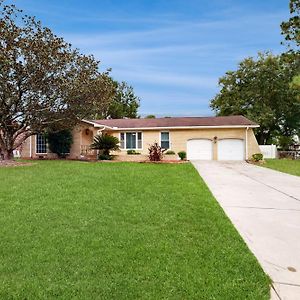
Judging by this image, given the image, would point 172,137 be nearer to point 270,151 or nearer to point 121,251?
point 270,151

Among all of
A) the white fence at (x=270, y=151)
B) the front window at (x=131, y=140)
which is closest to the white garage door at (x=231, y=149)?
the white fence at (x=270, y=151)

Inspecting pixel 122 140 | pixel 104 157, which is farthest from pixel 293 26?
pixel 122 140

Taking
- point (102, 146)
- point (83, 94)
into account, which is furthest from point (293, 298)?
point (102, 146)

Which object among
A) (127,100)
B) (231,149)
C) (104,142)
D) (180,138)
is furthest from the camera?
(127,100)

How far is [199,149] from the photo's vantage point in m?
25.1

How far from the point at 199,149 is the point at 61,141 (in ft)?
37.0

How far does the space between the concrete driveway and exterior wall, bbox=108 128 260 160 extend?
13.9 metres

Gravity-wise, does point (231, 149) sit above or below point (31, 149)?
below

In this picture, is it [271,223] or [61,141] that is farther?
[61,141]

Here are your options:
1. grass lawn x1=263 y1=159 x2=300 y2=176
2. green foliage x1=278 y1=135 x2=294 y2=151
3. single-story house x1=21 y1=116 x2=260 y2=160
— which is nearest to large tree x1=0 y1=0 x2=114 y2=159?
single-story house x1=21 y1=116 x2=260 y2=160

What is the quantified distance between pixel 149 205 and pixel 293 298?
413cm

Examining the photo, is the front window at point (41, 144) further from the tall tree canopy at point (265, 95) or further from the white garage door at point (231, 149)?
the tall tree canopy at point (265, 95)

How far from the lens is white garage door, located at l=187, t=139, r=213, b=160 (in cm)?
2500

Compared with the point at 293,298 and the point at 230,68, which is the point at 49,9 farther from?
the point at 230,68
